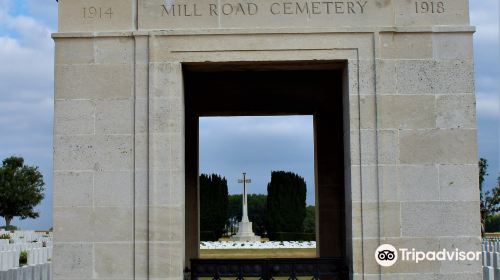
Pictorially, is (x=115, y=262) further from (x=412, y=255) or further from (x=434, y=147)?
(x=434, y=147)

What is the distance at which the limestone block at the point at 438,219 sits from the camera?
8727 mm

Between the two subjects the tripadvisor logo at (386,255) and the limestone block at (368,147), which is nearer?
the tripadvisor logo at (386,255)

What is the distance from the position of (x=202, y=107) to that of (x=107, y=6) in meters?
4.63

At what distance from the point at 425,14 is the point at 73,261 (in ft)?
20.3

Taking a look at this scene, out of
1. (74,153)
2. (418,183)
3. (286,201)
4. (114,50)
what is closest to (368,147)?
(418,183)

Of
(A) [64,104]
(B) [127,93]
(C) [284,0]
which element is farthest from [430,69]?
(A) [64,104]

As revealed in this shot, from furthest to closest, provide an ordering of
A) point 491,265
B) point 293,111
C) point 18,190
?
1. point 18,190
2. point 491,265
3. point 293,111

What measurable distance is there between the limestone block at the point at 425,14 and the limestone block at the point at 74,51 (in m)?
4.49

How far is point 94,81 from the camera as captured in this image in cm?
891

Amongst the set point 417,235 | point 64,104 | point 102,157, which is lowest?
point 417,235

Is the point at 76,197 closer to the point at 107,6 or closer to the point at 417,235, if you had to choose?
the point at 107,6

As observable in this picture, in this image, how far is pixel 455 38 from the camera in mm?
8969

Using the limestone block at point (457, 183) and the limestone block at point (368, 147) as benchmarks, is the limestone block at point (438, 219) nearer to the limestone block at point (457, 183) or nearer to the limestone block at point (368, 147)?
the limestone block at point (457, 183)

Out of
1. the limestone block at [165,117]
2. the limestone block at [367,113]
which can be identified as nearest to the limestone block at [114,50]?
the limestone block at [165,117]
